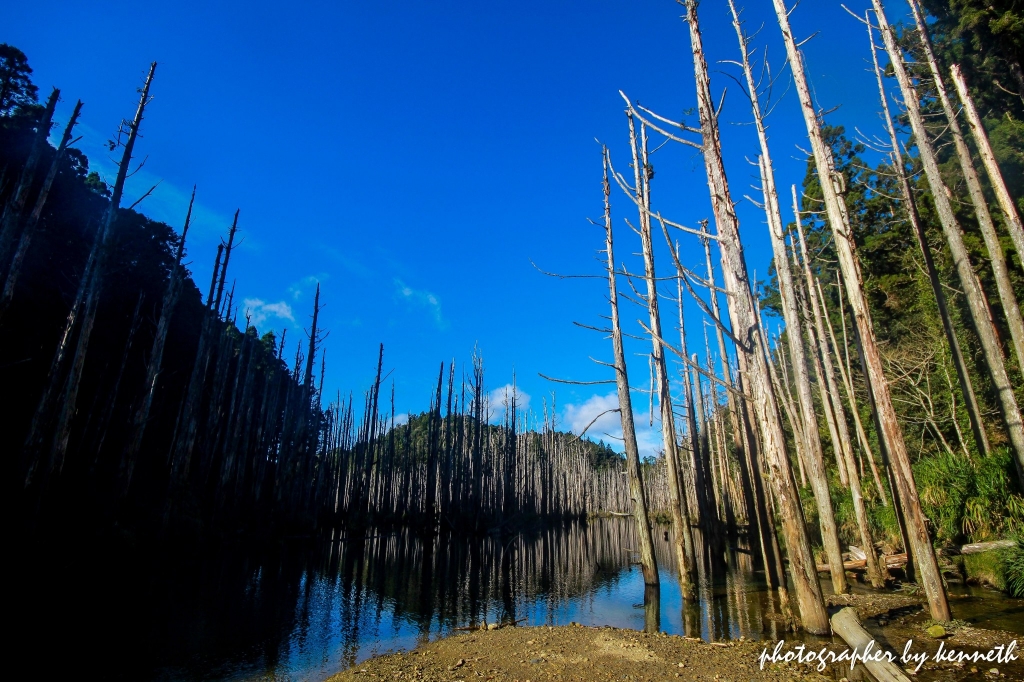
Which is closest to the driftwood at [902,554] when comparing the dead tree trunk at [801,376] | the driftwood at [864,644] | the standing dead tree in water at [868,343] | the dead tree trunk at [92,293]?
the dead tree trunk at [801,376]

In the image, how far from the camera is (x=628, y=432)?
11.4 m

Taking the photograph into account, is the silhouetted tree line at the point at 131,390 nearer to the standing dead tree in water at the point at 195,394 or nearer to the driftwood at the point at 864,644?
the standing dead tree in water at the point at 195,394

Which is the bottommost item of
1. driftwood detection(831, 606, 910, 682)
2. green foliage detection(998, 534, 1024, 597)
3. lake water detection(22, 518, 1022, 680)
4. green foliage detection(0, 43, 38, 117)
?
lake water detection(22, 518, 1022, 680)

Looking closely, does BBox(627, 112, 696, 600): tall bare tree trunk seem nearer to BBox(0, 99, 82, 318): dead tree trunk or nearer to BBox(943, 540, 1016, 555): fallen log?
BBox(943, 540, 1016, 555): fallen log

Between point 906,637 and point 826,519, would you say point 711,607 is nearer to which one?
point 826,519

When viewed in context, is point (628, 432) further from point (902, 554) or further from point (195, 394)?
point (195, 394)

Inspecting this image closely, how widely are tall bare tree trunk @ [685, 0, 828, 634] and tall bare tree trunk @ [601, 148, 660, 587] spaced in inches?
168

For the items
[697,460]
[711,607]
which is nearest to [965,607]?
[711,607]

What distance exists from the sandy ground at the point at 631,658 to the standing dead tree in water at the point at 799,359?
4.72ft

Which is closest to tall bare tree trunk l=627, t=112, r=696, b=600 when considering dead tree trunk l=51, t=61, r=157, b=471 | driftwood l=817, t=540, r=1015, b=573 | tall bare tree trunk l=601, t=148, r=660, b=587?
tall bare tree trunk l=601, t=148, r=660, b=587

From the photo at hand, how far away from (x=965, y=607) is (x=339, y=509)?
1193 inches

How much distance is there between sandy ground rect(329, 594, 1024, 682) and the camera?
4.80 metres

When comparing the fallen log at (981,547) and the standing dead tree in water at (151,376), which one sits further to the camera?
the standing dead tree in water at (151,376)

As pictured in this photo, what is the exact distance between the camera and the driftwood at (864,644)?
415 cm
